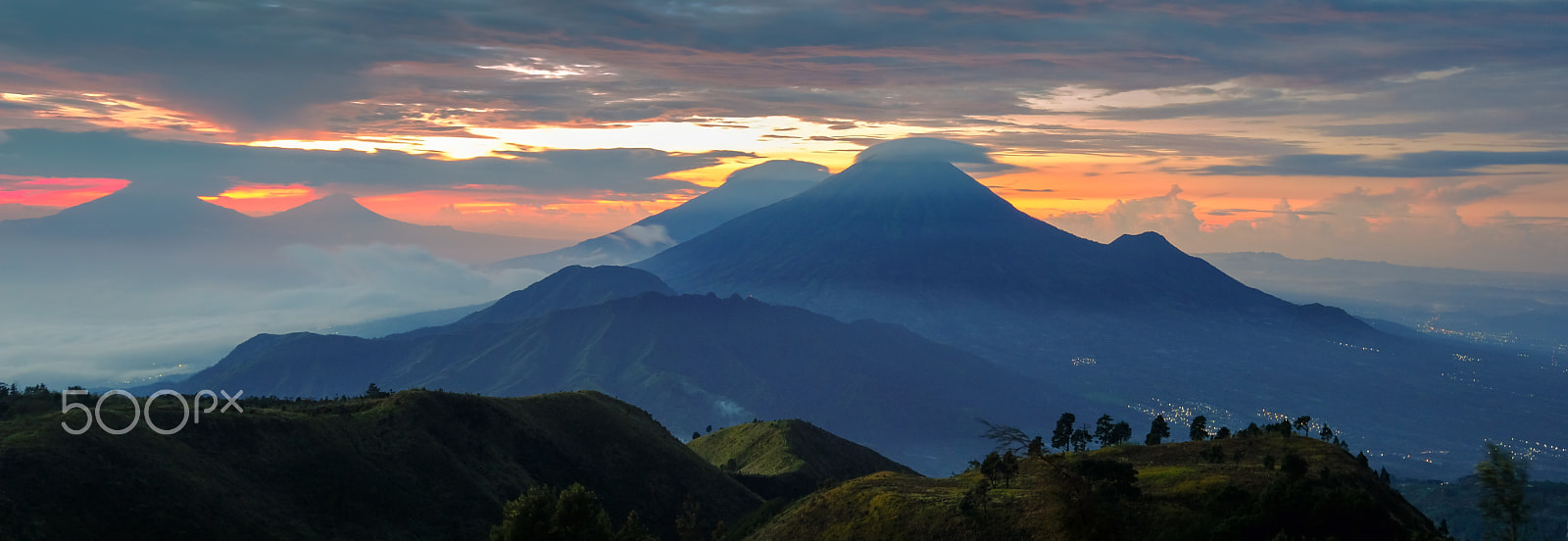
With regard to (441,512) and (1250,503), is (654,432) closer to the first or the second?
(441,512)

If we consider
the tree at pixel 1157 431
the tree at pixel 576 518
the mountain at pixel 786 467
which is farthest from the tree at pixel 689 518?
the tree at pixel 1157 431

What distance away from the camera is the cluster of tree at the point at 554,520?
7381 cm

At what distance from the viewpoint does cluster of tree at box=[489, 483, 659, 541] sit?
73.8 m

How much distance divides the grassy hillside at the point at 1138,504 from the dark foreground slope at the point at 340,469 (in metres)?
38.6

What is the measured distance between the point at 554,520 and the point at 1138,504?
150 feet

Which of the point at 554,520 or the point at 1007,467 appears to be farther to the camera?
the point at 1007,467

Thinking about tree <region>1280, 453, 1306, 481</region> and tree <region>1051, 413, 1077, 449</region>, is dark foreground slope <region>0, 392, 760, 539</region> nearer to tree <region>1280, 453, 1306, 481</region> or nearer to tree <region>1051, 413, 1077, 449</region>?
tree <region>1051, 413, 1077, 449</region>

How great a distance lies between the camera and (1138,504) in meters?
74.8

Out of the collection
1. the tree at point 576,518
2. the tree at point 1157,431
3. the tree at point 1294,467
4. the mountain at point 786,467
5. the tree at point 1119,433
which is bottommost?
the mountain at point 786,467

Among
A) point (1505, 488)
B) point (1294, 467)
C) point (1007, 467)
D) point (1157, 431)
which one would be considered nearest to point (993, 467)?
point (1007, 467)

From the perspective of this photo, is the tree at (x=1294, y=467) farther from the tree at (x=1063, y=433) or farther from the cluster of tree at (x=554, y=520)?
the tree at (x=1063, y=433)
